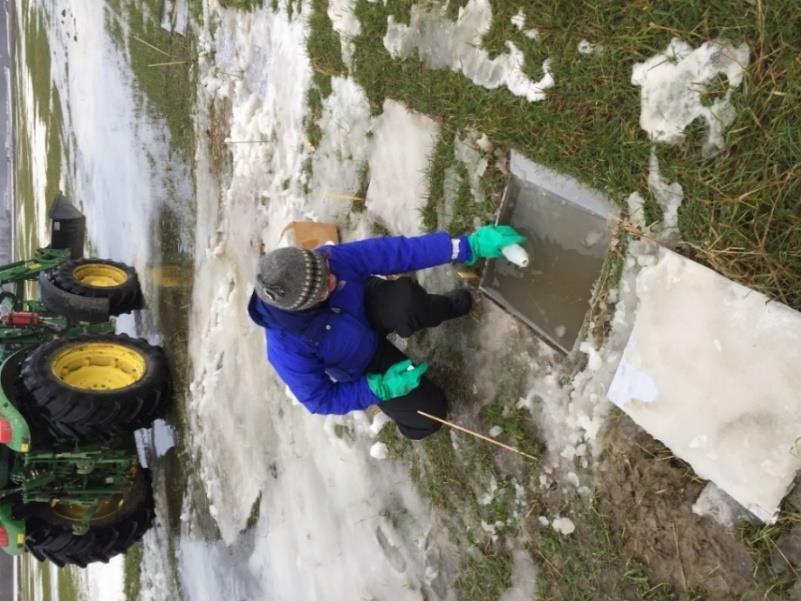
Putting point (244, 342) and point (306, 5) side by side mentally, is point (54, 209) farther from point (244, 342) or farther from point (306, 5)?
point (306, 5)

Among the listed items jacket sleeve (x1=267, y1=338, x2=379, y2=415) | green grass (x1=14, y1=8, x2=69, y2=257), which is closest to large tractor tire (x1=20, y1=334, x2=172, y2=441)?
jacket sleeve (x1=267, y1=338, x2=379, y2=415)

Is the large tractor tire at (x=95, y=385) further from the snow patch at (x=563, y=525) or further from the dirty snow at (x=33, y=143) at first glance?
the dirty snow at (x=33, y=143)

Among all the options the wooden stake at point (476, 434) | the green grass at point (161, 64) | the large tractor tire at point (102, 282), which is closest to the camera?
the wooden stake at point (476, 434)

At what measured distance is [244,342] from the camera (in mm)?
5035

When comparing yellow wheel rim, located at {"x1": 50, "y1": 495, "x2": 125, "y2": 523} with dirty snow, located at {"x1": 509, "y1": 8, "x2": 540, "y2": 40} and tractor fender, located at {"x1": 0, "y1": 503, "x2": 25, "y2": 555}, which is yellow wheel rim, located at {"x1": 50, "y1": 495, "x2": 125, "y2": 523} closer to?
tractor fender, located at {"x1": 0, "y1": 503, "x2": 25, "y2": 555}

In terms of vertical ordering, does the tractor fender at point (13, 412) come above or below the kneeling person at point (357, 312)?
below

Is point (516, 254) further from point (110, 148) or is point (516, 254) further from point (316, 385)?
point (110, 148)

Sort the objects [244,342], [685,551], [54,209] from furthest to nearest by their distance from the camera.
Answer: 1. [54,209]
2. [244,342]
3. [685,551]

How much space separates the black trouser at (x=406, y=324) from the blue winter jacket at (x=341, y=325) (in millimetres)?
85

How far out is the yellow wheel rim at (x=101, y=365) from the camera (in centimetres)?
475

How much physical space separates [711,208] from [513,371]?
3.96ft

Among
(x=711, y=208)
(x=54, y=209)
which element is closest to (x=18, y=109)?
(x=54, y=209)

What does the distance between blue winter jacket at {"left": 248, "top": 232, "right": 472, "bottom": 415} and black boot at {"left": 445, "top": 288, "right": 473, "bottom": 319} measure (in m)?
0.29

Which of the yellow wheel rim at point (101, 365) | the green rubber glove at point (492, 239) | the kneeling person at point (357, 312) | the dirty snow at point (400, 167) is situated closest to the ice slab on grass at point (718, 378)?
the green rubber glove at point (492, 239)
